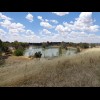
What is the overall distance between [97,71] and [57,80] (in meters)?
1.31

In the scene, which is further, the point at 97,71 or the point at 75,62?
the point at 75,62

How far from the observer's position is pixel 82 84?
15.9 feet
